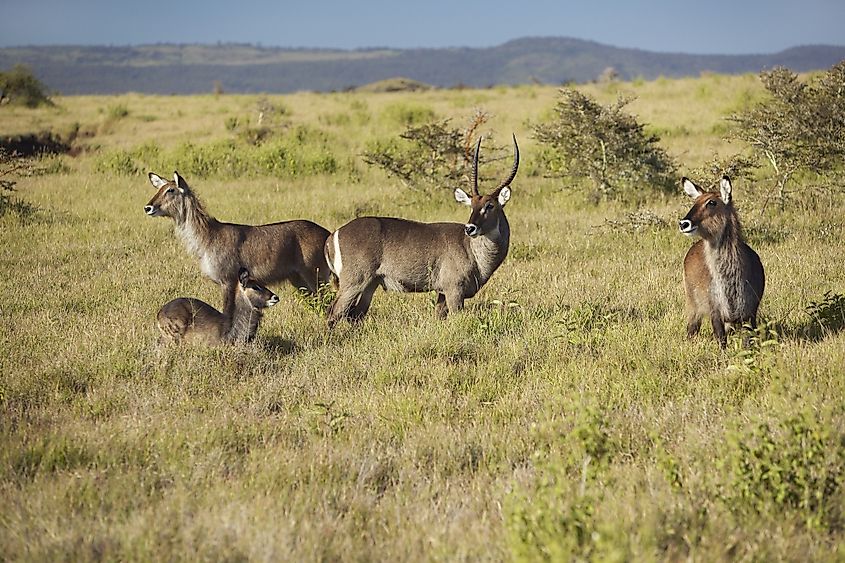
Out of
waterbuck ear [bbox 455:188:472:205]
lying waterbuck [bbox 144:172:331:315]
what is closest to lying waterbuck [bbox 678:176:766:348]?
waterbuck ear [bbox 455:188:472:205]

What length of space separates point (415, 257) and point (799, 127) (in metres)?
7.19

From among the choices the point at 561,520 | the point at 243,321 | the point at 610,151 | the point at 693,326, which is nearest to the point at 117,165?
the point at 610,151

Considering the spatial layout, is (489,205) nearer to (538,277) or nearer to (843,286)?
(538,277)

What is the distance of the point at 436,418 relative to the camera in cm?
519

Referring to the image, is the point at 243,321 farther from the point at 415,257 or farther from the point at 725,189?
the point at 725,189

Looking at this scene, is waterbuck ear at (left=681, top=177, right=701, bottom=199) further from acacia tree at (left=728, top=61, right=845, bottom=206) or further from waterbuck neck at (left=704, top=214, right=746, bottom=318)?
acacia tree at (left=728, top=61, right=845, bottom=206)

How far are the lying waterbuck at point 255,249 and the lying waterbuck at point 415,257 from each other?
0.44 meters

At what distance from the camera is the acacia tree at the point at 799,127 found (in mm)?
11836

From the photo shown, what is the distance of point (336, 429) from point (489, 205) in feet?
9.83

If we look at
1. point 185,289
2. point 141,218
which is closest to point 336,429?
point 185,289

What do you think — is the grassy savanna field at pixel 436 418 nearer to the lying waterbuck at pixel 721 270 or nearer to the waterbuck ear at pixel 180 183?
the lying waterbuck at pixel 721 270

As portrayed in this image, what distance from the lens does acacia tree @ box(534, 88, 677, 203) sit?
1359 cm

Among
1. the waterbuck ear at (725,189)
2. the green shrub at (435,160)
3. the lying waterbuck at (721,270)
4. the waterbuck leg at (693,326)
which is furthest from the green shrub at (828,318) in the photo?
the green shrub at (435,160)

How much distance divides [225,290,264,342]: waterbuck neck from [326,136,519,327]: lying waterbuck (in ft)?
2.80
